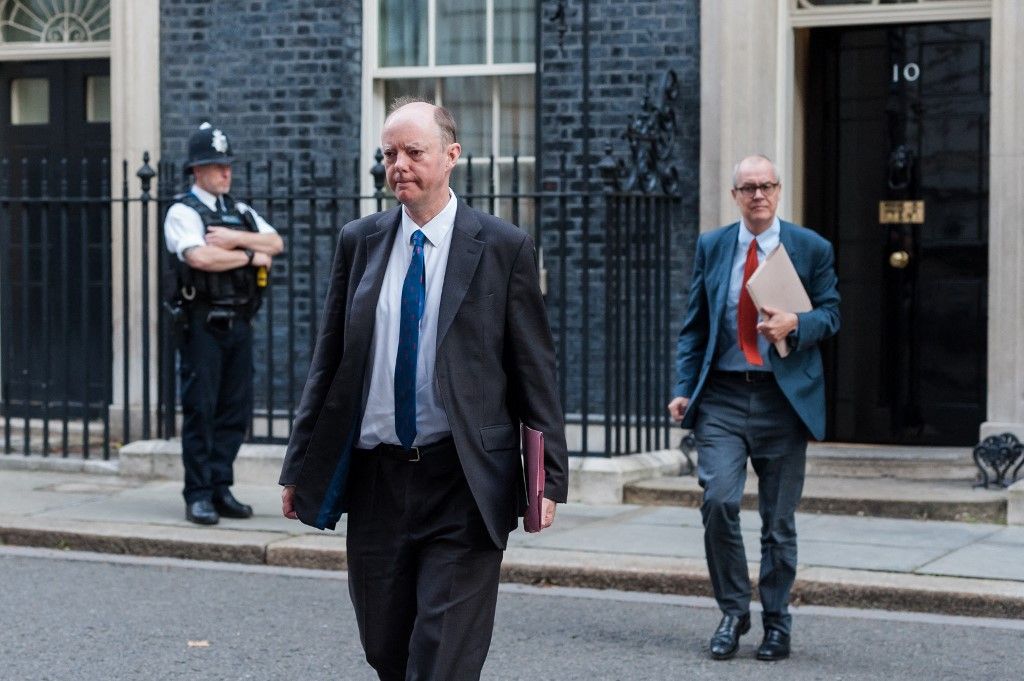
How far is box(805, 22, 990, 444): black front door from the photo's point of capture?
33.9 ft

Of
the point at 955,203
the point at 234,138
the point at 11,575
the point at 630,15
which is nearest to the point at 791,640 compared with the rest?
the point at 11,575

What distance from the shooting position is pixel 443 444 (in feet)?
14.2

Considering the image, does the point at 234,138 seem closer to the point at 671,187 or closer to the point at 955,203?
the point at 671,187

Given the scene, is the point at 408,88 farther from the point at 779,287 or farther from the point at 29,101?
the point at 779,287

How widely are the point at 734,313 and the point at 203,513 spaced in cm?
356

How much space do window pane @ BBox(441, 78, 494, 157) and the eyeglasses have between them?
504cm

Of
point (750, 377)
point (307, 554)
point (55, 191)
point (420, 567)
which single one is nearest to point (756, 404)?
point (750, 377)

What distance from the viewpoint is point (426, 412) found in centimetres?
431

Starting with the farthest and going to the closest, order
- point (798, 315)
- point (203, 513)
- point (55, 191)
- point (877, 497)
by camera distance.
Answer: point (55, 191), point (877, 497), point (203, 513), point (798, 315)

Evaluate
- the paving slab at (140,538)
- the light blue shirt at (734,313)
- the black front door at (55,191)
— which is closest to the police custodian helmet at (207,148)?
the paving slab at (140,538)

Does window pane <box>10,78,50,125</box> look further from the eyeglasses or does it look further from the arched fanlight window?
the eyeglasses

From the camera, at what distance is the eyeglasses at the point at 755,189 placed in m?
6.49

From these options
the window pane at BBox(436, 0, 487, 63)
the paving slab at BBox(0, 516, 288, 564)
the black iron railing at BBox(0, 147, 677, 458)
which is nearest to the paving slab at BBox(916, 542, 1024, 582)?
the black iron railing at BBox(0, 147, 677, 458)

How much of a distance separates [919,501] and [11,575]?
14.7 feet
